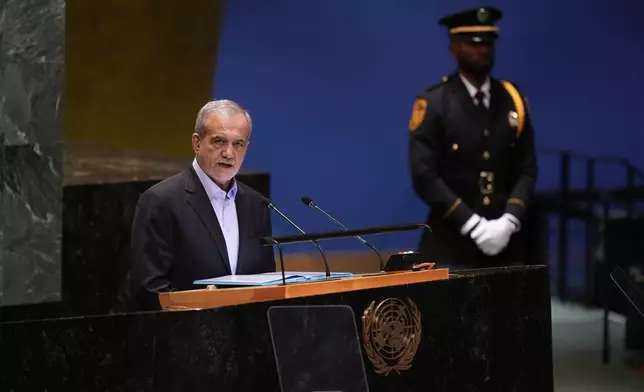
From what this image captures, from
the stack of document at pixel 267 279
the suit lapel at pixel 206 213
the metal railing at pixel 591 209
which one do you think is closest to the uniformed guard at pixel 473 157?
the metal railing at pixel 591 209

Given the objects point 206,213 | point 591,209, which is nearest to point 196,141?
point 206,213

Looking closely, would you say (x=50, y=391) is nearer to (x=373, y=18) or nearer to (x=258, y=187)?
(x=258, y=187)

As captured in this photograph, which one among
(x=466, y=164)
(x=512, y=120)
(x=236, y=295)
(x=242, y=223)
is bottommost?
(x=236, y=295)

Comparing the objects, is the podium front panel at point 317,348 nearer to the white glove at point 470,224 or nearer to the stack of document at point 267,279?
the stack of document at point 267,279

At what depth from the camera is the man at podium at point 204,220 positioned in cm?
350

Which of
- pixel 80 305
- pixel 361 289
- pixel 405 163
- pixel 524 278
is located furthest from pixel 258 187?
pixel 361 289

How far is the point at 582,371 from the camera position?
20.9ft

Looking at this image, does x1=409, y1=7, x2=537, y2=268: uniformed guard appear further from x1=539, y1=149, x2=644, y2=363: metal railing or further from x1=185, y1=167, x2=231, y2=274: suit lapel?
x1=185, y1=167, x2=231, y2=274: suit lapel

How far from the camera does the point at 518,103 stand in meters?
5.69

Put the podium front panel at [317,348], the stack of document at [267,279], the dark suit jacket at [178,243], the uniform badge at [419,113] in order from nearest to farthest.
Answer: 1. the podium front panel at [317,348]
2. the stack of document at [267,279]
3. the dark suit jacket at [178,243]
4. the uniform badge at [419,113]

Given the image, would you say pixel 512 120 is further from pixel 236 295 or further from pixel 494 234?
pixel 236 295

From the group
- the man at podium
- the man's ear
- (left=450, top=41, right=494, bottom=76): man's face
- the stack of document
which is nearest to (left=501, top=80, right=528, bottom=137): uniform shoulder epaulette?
(left=450, top=41, right=494, bottom=76): man's face

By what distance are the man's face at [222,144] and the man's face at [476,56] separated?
215 cm

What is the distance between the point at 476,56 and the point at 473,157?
1.38 feet
